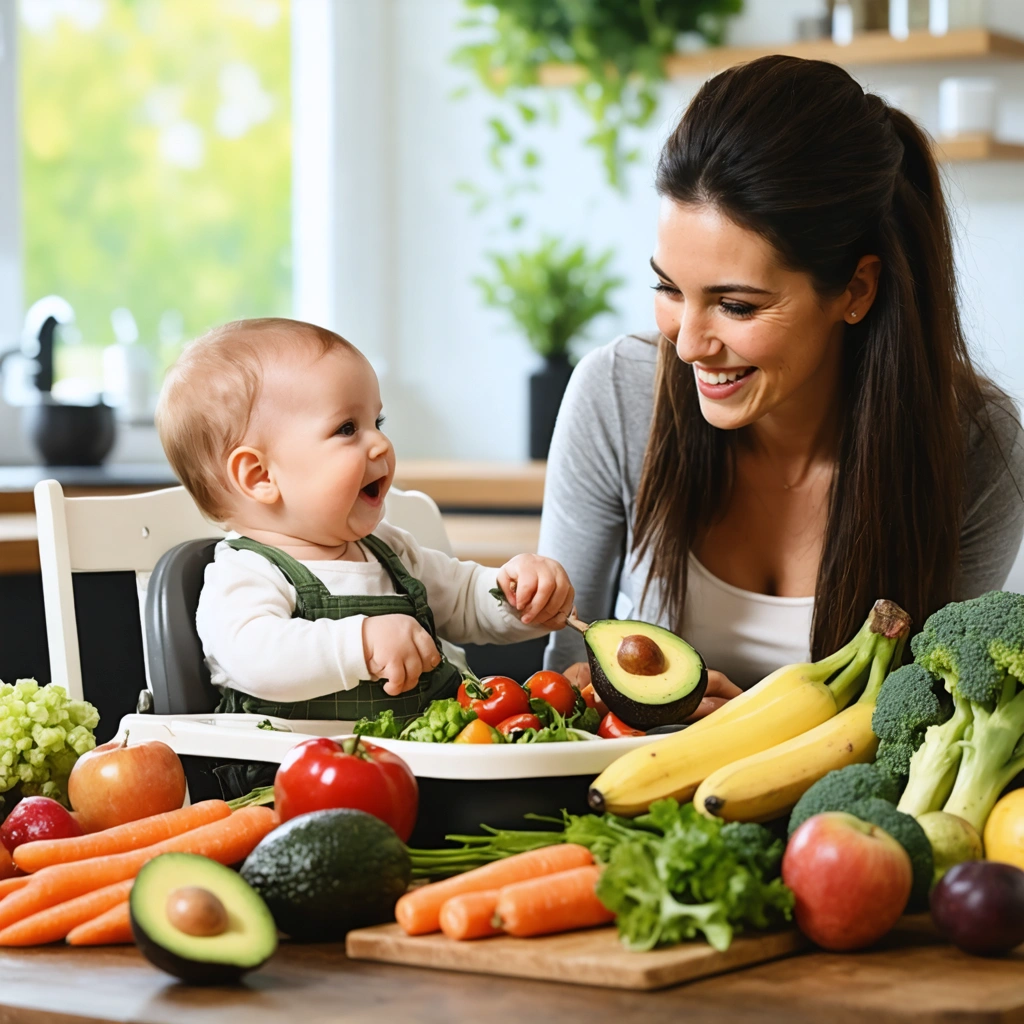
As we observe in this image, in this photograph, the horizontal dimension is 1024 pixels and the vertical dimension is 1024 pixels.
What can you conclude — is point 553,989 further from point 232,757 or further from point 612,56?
point 612,56

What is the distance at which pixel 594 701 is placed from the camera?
1.35 m

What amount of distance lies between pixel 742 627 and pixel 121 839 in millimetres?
943

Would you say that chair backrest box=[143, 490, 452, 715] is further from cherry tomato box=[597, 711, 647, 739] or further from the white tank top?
the white tank top

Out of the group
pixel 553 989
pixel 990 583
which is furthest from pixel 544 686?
pixel 990 583

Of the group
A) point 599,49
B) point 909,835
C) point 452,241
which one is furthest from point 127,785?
point 452,241

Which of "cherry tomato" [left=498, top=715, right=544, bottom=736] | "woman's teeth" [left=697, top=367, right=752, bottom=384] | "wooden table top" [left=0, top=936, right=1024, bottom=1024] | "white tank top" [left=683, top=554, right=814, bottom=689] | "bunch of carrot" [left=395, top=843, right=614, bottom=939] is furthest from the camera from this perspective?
"white tank top" [left=683, top=554, right=814, bottom=689]

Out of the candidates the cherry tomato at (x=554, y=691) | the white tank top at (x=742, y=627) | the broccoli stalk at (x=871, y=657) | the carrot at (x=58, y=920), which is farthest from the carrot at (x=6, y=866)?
the white tank top at (x=742, y=627)

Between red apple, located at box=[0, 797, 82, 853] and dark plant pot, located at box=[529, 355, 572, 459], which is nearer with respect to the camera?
Result: red apple, located at box=[0, 797, 82, 853]

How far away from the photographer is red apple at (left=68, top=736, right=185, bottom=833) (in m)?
1.20

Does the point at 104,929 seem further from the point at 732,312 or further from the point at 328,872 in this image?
the point at 732,312

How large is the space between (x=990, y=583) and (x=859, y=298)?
470mm

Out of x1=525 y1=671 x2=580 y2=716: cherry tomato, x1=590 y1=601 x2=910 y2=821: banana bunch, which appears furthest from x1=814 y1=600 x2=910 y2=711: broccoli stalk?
x1=525 y1=671 x2=580 y2=716: cherry tomato

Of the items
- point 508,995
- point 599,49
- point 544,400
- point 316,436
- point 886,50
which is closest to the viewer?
point 508,995

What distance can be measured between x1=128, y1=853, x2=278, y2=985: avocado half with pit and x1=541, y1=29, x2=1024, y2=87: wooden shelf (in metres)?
2.87
